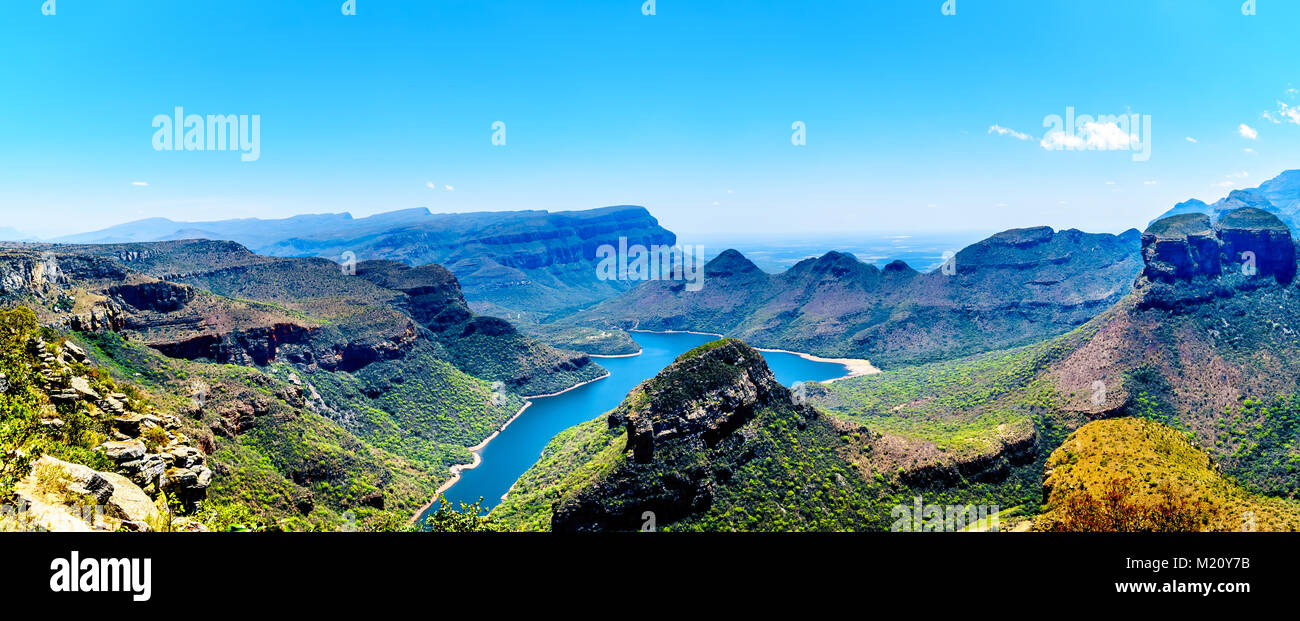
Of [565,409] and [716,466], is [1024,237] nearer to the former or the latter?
[565,409]

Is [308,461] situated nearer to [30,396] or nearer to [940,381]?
[30,396]

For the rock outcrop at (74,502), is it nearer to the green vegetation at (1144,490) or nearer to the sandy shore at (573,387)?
the green vegetation at (1144,490)

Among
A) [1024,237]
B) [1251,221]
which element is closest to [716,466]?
[1251,221]

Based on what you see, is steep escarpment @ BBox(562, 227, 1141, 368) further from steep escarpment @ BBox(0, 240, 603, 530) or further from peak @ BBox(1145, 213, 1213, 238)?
steep escarpment @ BBox(0, 240, 603, 530)

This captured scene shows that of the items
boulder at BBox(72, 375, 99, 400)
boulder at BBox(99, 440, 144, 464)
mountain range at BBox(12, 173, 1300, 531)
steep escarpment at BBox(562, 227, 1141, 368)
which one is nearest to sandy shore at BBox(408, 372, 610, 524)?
mountain range at BBox(12, 173, 1300, 531)

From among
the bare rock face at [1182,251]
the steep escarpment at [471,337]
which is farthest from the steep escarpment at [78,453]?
the bare rock face at [1182,251]
